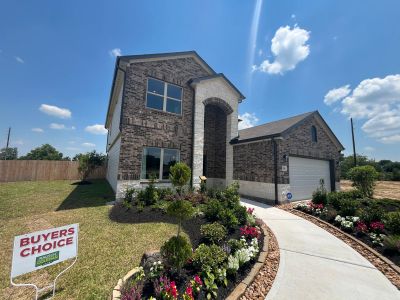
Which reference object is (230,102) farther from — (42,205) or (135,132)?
(42,205)

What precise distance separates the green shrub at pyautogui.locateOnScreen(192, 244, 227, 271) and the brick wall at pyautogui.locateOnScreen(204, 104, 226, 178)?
10.7 meters

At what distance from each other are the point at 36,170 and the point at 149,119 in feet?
52.1

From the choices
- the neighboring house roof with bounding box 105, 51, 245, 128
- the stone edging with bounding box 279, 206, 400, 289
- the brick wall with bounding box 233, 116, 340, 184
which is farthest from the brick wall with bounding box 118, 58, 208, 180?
the stone edging with bounding box 279, 206, 400, 289

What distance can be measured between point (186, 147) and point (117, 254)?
7.58 meters

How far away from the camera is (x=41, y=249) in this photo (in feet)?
10.2

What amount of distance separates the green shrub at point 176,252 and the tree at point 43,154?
2997 inches

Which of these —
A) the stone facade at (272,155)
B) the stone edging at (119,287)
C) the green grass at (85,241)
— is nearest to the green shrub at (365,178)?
the stone facade at (272,155)

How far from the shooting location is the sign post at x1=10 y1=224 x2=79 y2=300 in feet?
9.39

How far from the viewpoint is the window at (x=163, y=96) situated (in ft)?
34.7

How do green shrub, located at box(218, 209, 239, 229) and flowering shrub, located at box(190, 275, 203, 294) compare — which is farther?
green shrub, located at box(218, 209, 239, 229)

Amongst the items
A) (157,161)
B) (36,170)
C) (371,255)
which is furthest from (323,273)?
(36,170)

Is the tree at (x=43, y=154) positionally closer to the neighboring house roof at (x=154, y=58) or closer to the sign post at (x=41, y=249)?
the neighboring house roof at (x=154, y=58)

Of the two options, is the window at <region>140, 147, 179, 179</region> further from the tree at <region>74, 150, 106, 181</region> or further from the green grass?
the tree at <region>74, 150, 106, 181</region>

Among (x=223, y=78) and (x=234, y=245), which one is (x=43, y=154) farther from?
(x=234, y=245)
